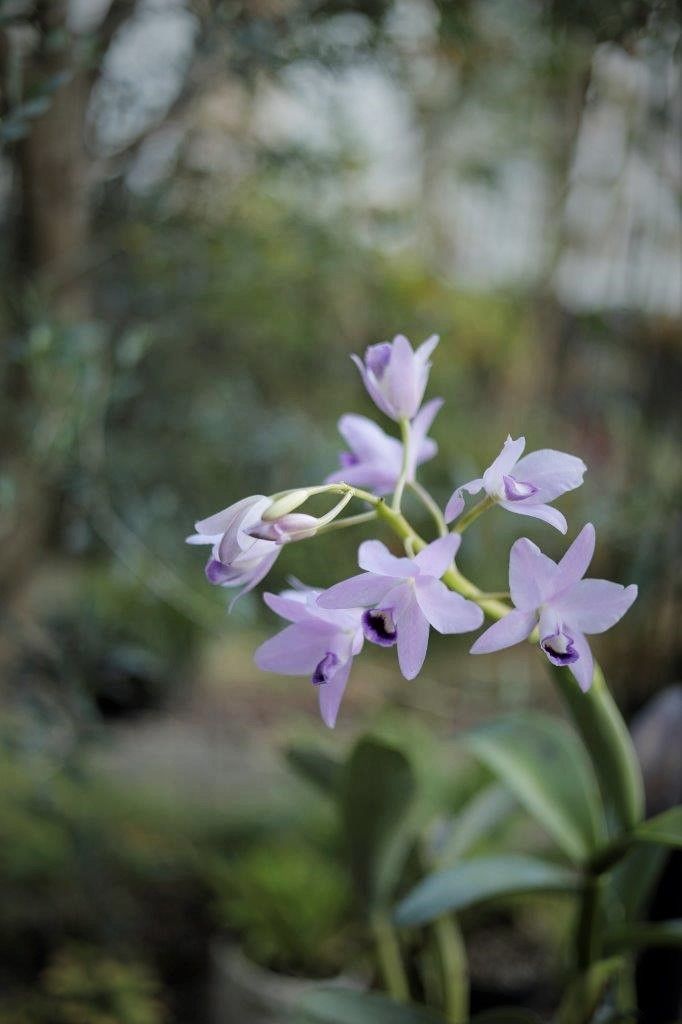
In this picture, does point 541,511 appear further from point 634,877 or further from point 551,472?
point 634,877

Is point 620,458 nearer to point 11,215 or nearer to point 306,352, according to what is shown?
point 306,352

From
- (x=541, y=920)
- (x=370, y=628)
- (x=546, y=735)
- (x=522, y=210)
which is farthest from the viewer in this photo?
(x=522, y=210)

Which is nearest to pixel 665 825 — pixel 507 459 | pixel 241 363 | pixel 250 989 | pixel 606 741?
pixel 606 741

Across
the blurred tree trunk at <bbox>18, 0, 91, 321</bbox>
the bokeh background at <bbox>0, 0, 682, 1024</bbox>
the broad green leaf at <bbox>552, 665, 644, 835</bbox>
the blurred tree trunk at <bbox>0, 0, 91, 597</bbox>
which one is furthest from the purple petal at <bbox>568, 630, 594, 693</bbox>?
the blurred tree trunk at <bbox>18, 0, 91, 321</bbox>

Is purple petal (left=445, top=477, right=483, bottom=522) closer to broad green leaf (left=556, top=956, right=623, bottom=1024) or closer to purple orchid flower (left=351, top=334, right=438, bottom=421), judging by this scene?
purple orchid flower (left=351, top=334, right=438, bottom=421)

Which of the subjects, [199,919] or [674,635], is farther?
[199,919]

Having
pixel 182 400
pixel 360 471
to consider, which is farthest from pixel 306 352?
pixel 360 471
